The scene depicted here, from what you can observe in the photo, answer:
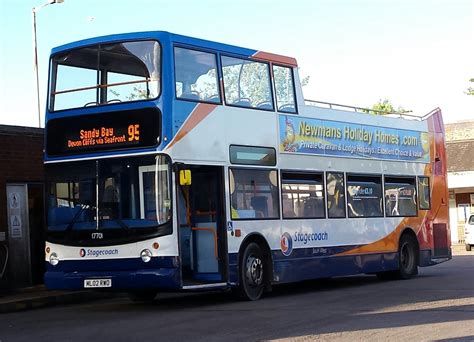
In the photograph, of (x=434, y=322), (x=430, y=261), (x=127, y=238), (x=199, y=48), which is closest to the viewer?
(x=434, y=322)

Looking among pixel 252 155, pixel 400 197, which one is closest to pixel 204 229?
pixel 252 155

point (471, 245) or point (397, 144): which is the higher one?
point (397, 144)

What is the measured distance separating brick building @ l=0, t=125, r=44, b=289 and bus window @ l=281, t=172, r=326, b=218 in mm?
6221

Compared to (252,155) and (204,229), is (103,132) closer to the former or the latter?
(204,229)

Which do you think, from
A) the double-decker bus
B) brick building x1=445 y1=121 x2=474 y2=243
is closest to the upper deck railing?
the double-decker bus

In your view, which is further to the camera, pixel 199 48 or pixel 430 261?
pixel 430 261

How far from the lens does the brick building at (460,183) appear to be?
3972 centimetres

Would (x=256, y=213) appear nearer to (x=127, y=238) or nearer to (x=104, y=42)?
(x=127, y=238)

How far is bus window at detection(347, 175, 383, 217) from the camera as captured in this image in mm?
17578

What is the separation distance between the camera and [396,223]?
19.0 m

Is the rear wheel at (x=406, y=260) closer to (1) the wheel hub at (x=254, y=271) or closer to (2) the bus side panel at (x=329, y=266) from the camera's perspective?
(2) the bus side panel at (x=329, y=266)

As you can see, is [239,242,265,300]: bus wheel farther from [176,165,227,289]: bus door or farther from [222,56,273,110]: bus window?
[222,56,273,110]: bus window

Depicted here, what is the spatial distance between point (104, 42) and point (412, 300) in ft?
22.2

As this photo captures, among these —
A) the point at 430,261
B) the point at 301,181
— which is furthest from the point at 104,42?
the point at 430,261
